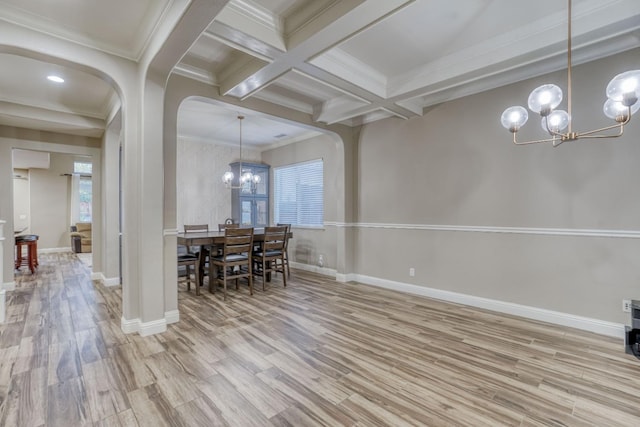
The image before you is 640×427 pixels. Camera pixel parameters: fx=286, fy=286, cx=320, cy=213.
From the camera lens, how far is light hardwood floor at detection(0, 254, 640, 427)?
177cm

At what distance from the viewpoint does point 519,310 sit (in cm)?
338

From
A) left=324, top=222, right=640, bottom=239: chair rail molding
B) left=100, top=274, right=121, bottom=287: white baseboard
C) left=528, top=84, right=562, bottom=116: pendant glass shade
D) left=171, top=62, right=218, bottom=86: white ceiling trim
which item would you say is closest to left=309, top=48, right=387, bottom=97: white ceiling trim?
left=171, top=62, right=218, bottom=86: white ceiling trim

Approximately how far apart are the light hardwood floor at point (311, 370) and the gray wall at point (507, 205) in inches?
19.5

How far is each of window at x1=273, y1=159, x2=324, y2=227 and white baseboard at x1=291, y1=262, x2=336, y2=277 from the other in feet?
2.89

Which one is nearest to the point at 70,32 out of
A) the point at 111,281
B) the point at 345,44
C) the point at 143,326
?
the point at 345,44

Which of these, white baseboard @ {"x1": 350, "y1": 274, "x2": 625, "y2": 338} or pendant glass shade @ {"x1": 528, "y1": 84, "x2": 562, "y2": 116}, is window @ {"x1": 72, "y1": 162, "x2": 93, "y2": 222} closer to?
white baseboard @ {"x1": 350, "y1": 274, "x2": 625, "y2": 338}

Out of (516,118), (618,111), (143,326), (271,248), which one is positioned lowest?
(143,326)

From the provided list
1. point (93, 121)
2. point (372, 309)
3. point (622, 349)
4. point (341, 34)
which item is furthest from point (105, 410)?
point (93, 121)

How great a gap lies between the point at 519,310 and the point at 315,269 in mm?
3560

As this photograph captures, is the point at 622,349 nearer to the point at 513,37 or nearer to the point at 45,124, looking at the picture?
the point at 513,37

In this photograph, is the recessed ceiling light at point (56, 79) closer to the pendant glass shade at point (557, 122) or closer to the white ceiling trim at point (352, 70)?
the white ceiling trim at point (352, 70)

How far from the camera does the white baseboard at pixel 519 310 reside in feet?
9.39

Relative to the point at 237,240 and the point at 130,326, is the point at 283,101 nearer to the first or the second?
the point at 237,240

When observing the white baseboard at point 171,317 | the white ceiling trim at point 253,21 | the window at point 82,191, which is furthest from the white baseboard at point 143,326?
the window at point 82,191
